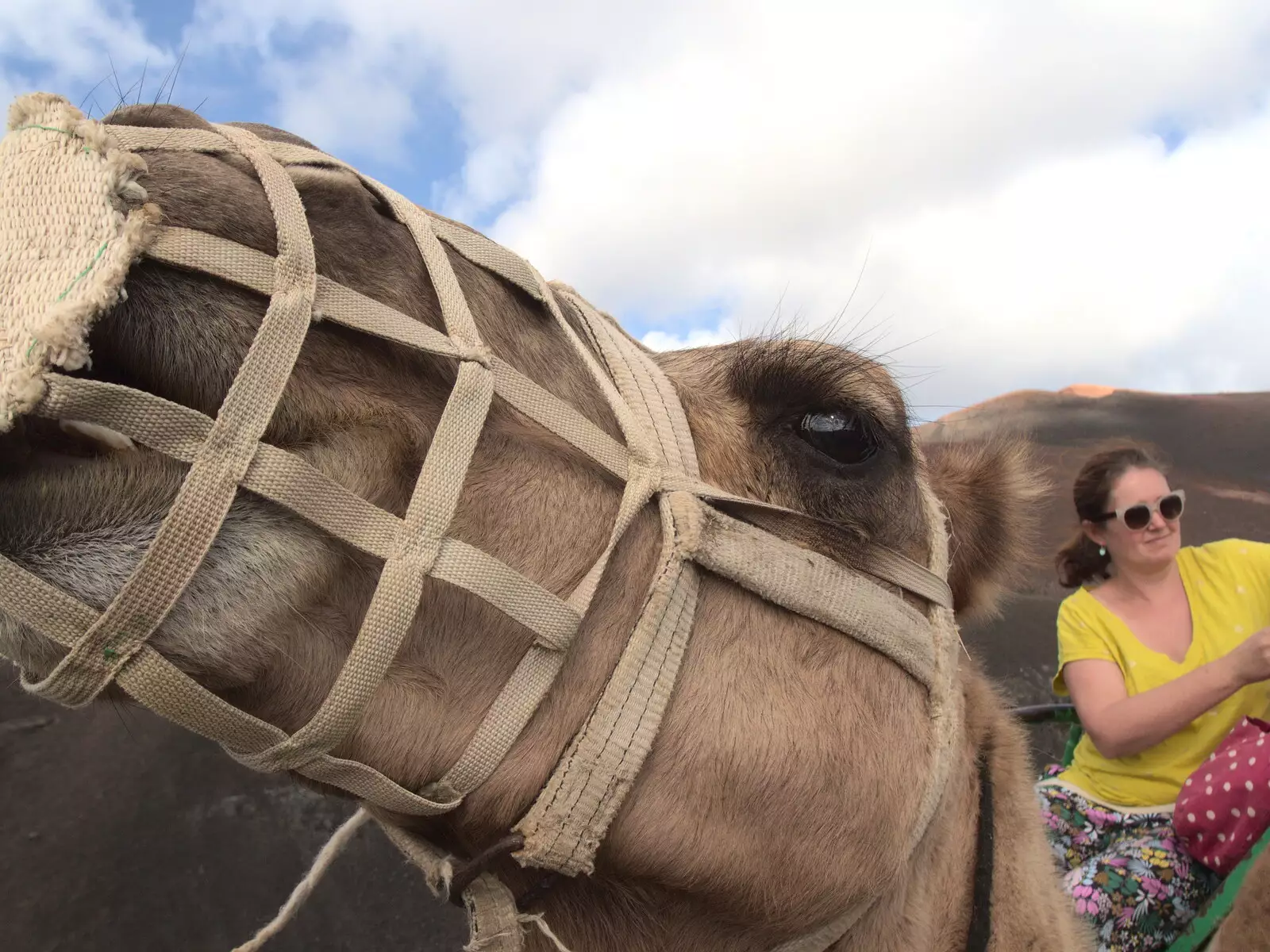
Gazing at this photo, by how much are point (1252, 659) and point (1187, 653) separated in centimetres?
64

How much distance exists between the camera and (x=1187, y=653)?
2846 millimetres

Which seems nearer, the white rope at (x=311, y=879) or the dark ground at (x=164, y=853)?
the white rope at (x=311, y=879)

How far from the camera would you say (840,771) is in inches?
54.5

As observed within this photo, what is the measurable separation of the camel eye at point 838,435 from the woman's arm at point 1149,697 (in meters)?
1.50

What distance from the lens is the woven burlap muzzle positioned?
2.95 ft

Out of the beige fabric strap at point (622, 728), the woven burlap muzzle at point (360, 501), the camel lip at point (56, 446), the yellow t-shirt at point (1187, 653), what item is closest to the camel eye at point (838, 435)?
the woven burlap muzzle at point (360, 501)

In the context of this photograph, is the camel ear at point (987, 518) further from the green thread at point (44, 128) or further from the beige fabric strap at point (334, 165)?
the green thread at point (44, 128)

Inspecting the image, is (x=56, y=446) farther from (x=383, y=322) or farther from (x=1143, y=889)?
(x=1143, y=889)

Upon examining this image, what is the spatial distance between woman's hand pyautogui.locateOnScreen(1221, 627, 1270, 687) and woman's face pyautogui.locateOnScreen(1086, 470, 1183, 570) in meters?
0.66

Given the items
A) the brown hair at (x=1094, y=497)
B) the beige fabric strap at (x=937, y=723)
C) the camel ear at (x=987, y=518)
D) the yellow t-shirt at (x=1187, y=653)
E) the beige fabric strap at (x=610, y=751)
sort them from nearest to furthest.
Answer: the beige fabric strap at (x=610, y=751)
the beige fabric strap at (x=937, y=723)
the camel ear at (x=987, y=518)
the yellow t-shirt at (x=1187, y=653)
the brown hair at (x=1094, y=497)

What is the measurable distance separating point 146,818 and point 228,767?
60cm

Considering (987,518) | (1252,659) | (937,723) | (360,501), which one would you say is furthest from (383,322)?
(1252,659)

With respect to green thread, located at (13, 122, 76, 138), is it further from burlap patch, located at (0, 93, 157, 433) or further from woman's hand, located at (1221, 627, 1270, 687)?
woman's hand, located at (1221, 627, 1270, 687)

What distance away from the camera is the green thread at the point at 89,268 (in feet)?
2.87
